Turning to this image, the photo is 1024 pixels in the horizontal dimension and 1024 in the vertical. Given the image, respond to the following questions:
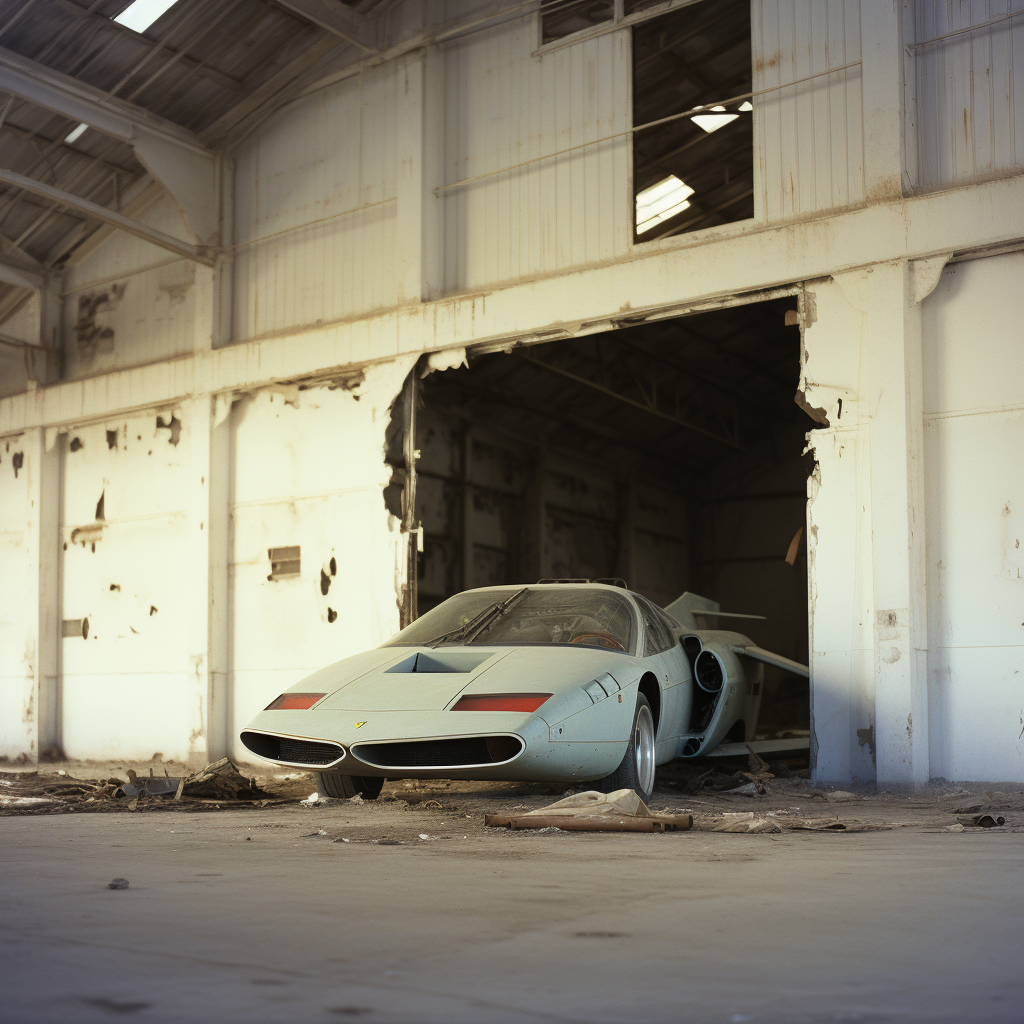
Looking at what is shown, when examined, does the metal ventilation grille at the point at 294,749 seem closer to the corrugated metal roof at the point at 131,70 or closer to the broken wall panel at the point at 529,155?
the broken wall panel at the point at 529,155

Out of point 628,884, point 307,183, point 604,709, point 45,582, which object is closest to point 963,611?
point 604,709

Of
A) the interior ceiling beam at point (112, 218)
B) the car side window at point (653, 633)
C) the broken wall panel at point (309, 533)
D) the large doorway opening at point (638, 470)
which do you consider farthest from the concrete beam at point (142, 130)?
the car side window at point (653, 633)

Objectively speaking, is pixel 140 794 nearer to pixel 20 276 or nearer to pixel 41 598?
pixel 41 598

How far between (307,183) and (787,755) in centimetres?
839

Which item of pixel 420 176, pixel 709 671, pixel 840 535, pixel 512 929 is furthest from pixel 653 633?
pixel 420 176

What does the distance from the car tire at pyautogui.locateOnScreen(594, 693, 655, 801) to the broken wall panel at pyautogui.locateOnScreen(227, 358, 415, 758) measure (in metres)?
4.79

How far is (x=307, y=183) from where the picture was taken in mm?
12922

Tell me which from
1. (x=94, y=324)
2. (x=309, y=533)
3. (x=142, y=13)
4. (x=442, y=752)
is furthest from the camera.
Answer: (x=94, y=324)

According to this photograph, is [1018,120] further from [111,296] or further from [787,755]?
[111,296]

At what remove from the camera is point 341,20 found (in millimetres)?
11789

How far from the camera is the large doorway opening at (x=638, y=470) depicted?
603 inches

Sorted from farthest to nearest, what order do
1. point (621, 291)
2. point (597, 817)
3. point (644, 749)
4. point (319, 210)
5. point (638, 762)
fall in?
1. point (319, 210)
2. point (621, 291)
3. point (644, 749)
4. point (638, 762)
5. point (597, 817)

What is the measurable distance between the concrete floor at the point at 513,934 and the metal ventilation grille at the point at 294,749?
71.8 inches

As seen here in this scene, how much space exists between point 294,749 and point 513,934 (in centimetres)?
405
